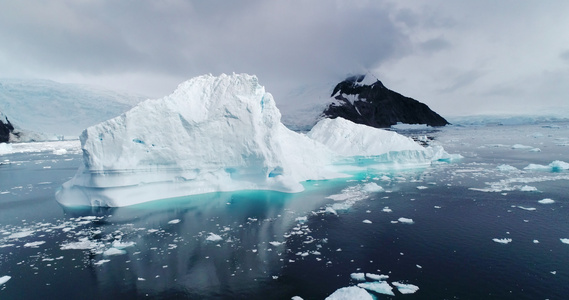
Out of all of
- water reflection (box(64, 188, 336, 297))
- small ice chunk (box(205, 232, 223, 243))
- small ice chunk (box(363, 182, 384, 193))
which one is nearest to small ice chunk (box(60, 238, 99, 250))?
water reflection (box(64, 188, 336, 297))

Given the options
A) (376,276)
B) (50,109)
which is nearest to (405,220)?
(376,276)

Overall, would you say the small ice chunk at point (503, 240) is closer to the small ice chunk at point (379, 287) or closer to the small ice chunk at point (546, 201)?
the small ice chunk at point (379, 287)

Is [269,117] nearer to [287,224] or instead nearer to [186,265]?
[287,224]

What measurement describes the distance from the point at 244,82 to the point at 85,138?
800 centimetres

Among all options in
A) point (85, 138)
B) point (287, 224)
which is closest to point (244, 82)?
point (85, 138)

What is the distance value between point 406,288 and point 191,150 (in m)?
11.5

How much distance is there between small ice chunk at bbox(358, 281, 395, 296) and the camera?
6.70 metres

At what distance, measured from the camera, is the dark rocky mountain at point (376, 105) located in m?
120

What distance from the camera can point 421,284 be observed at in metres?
6.98

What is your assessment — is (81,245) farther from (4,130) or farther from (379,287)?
(4,130)

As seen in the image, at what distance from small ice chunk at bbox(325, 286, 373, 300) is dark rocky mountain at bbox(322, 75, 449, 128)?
106590mm

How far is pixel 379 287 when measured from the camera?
6.87 m

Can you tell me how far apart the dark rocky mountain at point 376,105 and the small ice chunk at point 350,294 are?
10659 cm

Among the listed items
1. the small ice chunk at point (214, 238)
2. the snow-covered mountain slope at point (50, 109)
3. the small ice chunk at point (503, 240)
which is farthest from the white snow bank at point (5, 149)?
the small ice chunk at point (503, 240)
